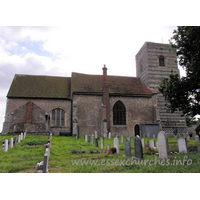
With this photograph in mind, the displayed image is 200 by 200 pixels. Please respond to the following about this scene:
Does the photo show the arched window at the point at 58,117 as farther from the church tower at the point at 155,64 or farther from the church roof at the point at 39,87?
the church tower at the point at 155,64

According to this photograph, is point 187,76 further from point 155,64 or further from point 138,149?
point 155,64

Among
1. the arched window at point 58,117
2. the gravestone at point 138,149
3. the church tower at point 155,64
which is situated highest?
the church tower at point 155,64

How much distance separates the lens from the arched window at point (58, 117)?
74.9 feet

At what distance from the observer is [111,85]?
25703 millimetres

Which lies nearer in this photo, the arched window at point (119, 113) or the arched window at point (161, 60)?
the arched window at point (119, 113)

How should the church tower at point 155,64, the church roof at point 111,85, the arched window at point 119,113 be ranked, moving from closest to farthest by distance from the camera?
the arched window at point 119,113
the church roof at point 111,85
the church tower at point 155,64

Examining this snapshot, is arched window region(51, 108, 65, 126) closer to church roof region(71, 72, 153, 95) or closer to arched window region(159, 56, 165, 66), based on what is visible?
church roof region(71, 72, 153, 95)

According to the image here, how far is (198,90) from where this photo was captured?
42.0ft

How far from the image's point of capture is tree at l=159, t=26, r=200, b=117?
11.3 meters

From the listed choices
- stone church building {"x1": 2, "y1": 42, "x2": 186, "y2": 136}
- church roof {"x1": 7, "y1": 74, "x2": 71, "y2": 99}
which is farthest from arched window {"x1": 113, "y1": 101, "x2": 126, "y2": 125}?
church roof {"x1": 7, "y1": 74, "x2": 71, "y2": 99}

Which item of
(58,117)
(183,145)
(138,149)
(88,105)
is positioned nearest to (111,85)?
(88,105)

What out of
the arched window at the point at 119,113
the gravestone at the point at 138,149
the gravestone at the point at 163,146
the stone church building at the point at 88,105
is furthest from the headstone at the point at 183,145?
the arched window at the point at 119,113

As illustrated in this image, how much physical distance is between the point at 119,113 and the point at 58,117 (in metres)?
7.94

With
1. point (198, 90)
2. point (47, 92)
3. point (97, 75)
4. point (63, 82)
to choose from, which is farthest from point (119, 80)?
point (198, 90)
